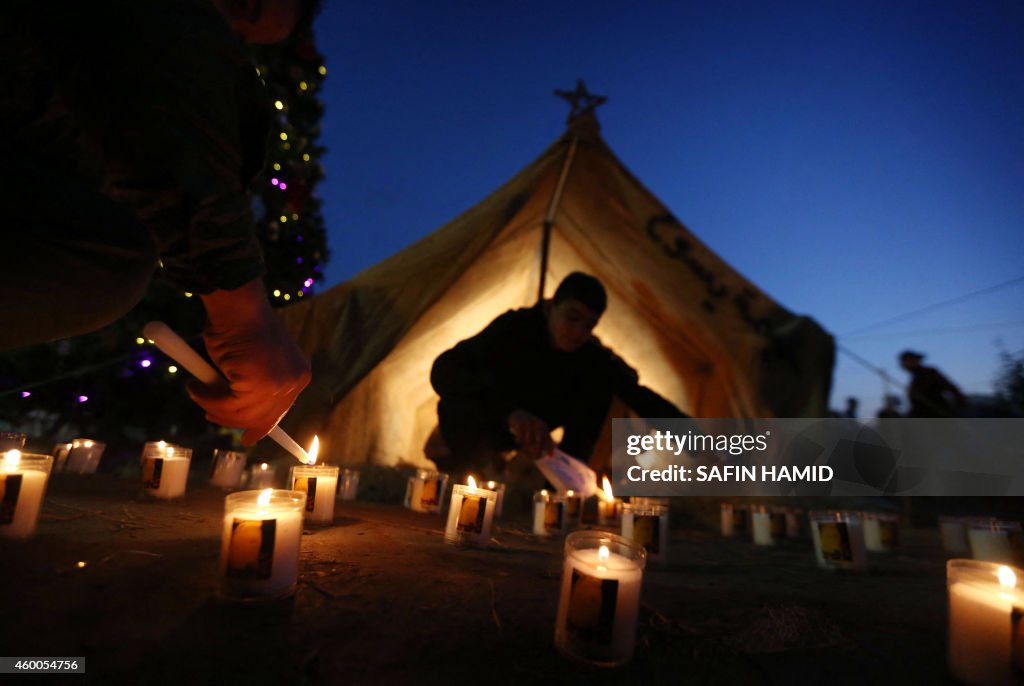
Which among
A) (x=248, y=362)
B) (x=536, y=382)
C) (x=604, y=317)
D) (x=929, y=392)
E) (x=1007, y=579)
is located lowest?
(x=1007, y=579)

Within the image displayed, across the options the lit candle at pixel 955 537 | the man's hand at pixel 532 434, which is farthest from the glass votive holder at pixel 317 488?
the lit candle at pixel 955 537

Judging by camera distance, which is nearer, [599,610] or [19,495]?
[599,610]

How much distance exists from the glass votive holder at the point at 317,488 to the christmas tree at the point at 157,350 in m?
1.35

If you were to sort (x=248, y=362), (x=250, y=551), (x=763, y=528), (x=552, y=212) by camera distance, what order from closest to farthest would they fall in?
(x=248, y=362) < (x=250, y=551) < (x=763, y=528) < (x=552, y=212)

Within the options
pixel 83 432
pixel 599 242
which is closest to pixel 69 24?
pixel 599 242

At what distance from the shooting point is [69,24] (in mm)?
761

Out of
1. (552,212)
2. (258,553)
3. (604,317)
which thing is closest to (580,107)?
(552,212)

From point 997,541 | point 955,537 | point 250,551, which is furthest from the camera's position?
point 955,537

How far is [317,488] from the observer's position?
86.7 inches

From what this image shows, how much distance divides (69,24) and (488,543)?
6.94 feet

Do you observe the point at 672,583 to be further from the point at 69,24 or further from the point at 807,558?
the point at 69,24

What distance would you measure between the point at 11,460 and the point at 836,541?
10.8 ft

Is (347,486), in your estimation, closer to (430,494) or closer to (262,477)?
(262,477)

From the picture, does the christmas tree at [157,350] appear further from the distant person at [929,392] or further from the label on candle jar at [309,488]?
the distant person at [929,392]
